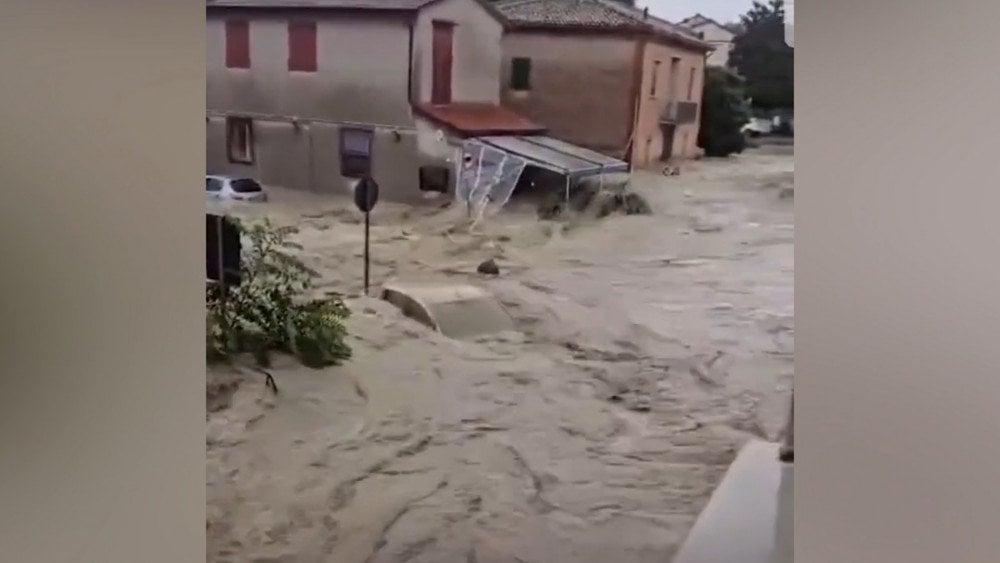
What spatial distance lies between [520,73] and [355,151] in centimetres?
24

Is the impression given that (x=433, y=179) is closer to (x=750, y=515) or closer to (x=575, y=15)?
(x=575, y=15)

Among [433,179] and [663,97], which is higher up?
[663,97]

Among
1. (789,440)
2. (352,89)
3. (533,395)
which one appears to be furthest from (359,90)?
(789,440)

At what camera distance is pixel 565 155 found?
1281 millimetres

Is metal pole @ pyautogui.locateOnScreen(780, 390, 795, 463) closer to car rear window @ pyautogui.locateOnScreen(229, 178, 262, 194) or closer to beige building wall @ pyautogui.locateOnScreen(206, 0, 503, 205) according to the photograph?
beige building wall @ pyautogui.locateOnScreen(206, 0, 503, 205)

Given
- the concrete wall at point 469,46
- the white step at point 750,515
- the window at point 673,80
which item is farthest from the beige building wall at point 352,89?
the white step at point 750,515

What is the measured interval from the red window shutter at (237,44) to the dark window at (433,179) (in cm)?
27

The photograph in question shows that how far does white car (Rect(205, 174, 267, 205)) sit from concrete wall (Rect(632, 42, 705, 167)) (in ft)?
1.67

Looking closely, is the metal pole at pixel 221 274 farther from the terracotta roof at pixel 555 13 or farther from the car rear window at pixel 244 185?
the terracotta roof at pixel 555 13

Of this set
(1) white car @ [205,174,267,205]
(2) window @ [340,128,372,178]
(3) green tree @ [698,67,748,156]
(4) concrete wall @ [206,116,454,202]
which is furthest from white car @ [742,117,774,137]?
(1) white car @ [205,174,267,205]

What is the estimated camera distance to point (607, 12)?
1279 mm
